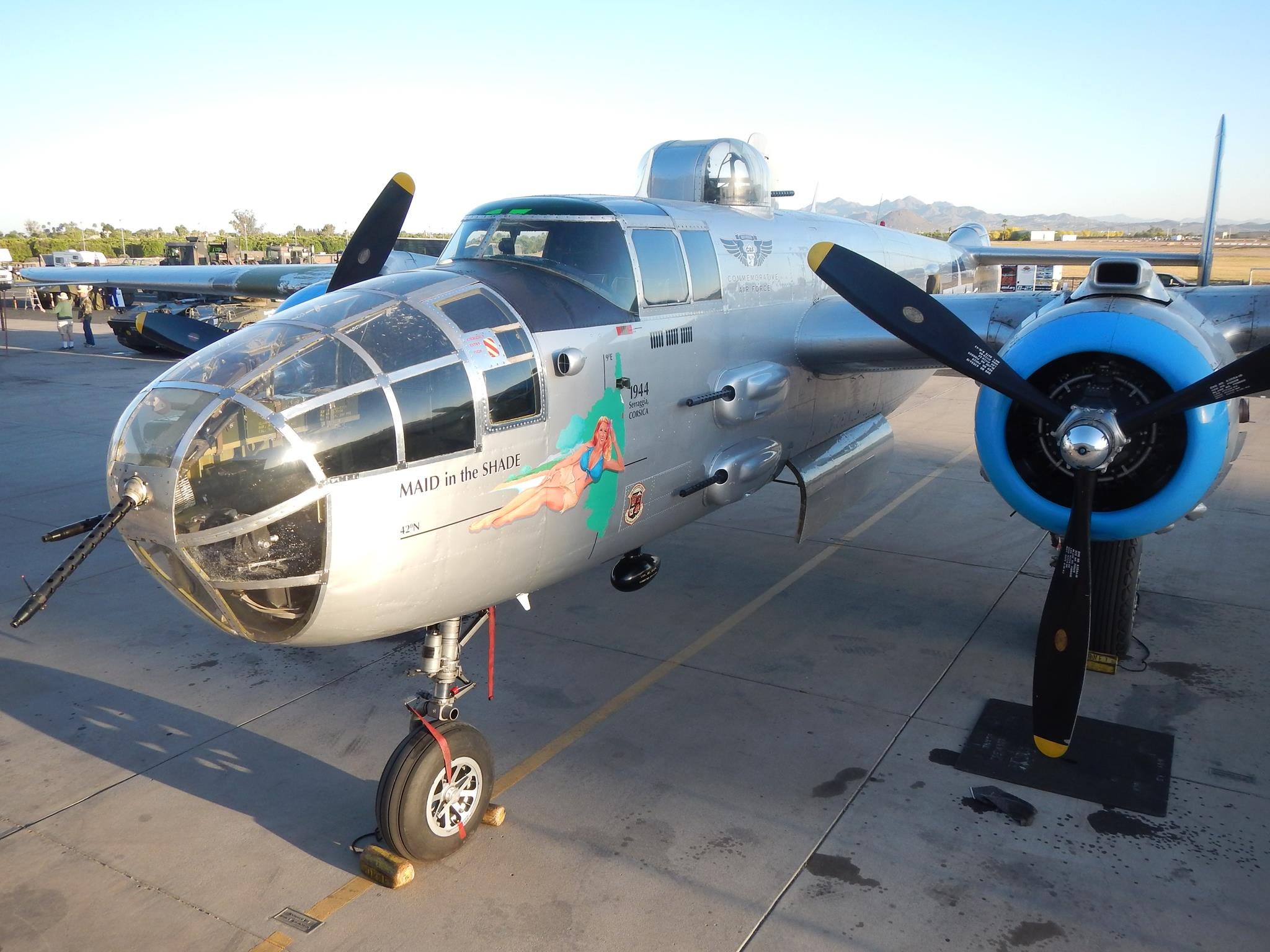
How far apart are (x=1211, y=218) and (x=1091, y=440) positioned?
705 cm

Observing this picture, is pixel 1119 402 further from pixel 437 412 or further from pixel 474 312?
pixel 437 412

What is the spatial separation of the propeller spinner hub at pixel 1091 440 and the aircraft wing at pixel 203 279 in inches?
607

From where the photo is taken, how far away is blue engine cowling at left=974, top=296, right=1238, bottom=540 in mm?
6191

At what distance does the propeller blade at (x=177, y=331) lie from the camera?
995 cm

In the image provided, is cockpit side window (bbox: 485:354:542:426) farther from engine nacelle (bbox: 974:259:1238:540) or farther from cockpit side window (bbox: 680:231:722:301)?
engine nacelle (bbox: 974:259:1238:540)

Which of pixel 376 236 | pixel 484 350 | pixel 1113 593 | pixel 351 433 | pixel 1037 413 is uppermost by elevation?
pixel 376 236

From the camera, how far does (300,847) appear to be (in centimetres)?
585

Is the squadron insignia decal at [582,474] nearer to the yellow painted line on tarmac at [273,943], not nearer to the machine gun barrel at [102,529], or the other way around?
→ the machine gun barrel at [102,529]

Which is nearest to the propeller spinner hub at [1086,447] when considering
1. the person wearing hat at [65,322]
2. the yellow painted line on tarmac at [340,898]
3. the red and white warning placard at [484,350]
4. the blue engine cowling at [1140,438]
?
the blue engine cowling at [1140,438]

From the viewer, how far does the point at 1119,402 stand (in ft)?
21.0

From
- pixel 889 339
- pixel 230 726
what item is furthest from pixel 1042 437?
pixel 230 726

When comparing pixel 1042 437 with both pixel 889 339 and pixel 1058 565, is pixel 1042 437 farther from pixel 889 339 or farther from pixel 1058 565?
pixel 889 339

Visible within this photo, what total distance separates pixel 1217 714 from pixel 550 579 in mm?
5548

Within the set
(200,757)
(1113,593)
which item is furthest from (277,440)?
(1113,593)
